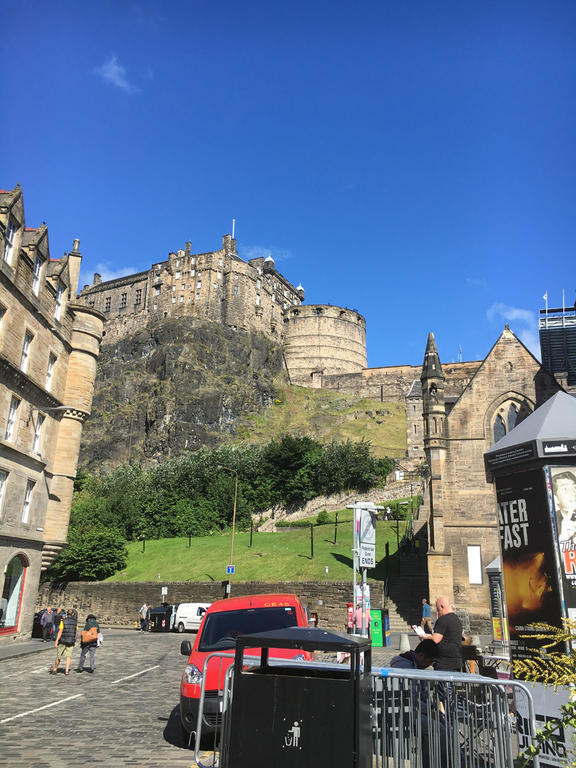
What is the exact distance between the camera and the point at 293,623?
10.0 metres

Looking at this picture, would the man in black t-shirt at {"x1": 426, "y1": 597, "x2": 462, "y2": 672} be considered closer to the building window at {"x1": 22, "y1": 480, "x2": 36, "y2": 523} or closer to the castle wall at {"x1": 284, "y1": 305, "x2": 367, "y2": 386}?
the building window at {"x1": 22, "y1": 480, "x2": 36, "y2": 523}

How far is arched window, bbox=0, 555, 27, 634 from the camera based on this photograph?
2178 centimetres

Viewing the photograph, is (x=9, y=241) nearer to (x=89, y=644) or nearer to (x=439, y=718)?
(x=89, y=644)

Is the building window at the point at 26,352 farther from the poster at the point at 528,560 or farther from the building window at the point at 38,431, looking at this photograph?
the poster at the point at 528,560

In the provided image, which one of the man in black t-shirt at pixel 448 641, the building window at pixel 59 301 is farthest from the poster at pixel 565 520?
the building window at pixel 59 301

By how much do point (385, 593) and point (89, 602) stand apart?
19881 mm

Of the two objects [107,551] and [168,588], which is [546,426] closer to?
[168,588]

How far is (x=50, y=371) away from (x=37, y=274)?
158 inches

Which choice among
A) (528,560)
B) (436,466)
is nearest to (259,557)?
(436,466)

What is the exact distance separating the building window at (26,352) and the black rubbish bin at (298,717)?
66.9 ft

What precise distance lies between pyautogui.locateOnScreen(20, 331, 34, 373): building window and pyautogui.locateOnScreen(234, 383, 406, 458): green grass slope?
204ft

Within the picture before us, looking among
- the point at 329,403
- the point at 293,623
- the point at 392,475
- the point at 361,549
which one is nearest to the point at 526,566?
the point at 293,623

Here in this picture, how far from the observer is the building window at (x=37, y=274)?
23469 millimetres

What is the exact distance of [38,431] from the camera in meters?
24.3
